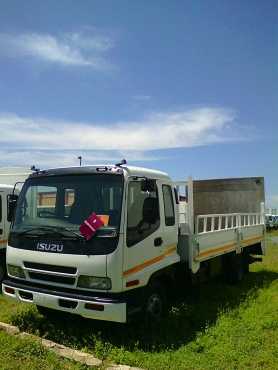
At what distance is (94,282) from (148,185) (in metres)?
1.50

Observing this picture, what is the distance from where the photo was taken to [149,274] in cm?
605

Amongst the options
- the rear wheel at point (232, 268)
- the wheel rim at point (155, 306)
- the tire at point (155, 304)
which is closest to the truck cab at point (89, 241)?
the tire at point (155, 304)

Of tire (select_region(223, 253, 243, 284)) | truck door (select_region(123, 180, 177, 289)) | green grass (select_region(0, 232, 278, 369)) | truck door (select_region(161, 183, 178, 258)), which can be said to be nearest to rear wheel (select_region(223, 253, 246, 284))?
tire (select_region(223, 253, 243, 284))

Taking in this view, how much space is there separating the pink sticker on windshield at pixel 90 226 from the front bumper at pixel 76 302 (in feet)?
2.54

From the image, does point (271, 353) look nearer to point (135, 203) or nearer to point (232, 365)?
point (232, 365)

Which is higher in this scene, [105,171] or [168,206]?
[105,171]

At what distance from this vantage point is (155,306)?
6.33 m

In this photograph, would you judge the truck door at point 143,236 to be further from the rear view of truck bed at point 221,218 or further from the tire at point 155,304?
the rear view of truck bed at point 221,218

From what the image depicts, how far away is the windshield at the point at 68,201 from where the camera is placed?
568 cm

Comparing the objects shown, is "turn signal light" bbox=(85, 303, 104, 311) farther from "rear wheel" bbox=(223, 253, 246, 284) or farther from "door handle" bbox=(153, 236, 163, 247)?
"rear wheel" bbox=(223, 253, 246, 284)

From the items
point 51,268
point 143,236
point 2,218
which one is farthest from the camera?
point 2,218

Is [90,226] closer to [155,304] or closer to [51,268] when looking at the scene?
[51,268]

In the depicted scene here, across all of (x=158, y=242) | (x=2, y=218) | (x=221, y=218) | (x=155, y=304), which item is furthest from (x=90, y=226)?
(x=2, y=218)

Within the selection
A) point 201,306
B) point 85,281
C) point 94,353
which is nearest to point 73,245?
point 85,281
